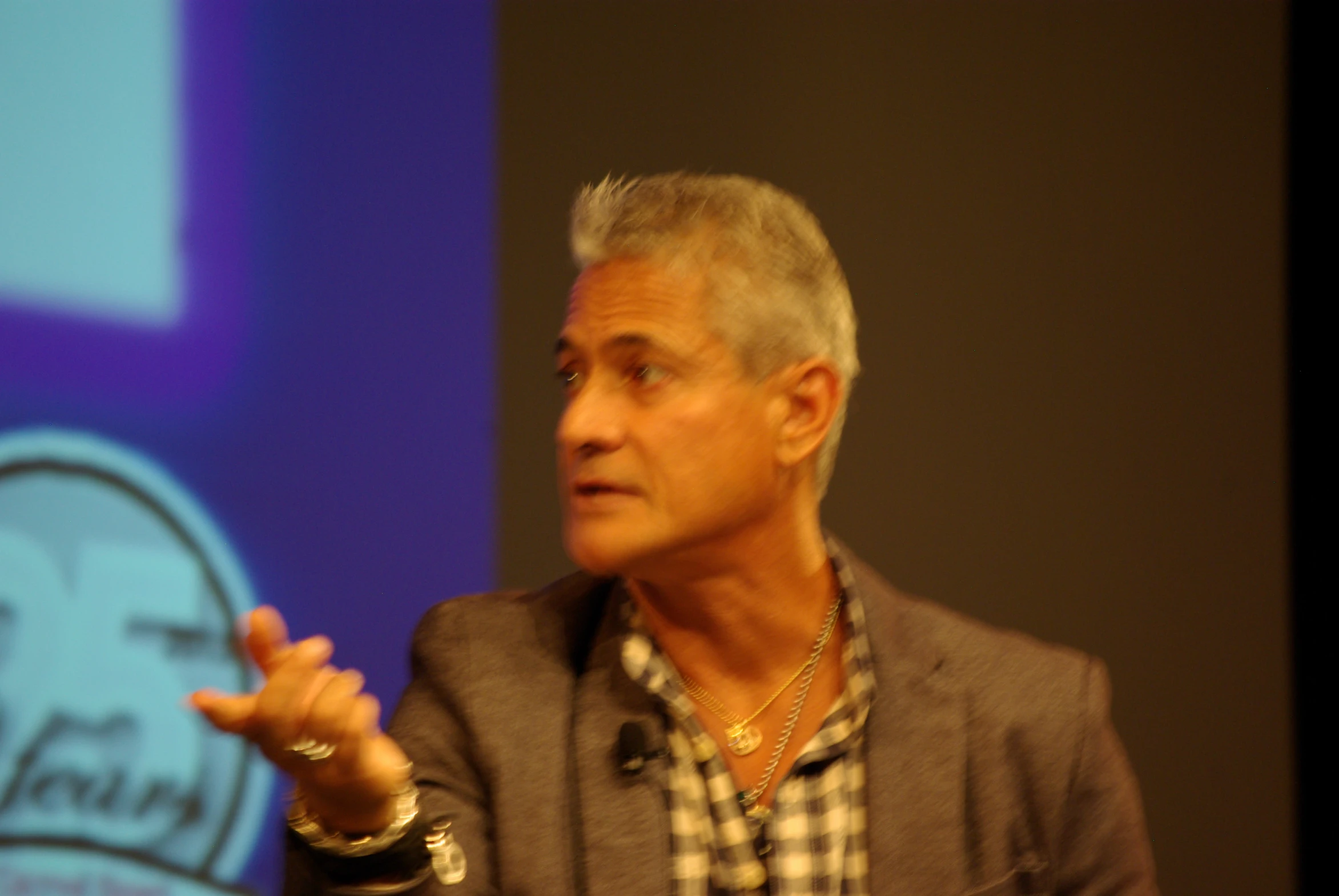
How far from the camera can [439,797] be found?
1.67 m

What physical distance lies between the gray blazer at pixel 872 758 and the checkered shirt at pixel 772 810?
0.03 m

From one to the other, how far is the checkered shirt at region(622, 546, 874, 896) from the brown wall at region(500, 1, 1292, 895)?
1.02 metres

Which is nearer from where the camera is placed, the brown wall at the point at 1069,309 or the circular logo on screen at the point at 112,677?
the circular logo on screen at the point at 112,677

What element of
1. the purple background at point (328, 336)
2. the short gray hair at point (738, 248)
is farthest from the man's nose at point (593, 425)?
the purple background at point (328, 336)

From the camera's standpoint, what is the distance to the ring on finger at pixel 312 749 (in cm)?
131

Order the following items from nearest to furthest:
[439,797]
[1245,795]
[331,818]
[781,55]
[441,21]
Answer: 1. [331,818]
2. [439,797]
3. [441,21]
4. [781,55]
5. [1245,795]

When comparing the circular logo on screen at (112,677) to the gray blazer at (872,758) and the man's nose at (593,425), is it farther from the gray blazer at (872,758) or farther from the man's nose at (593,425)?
the man's nose at (593,425)

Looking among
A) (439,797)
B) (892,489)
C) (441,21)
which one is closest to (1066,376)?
(892,489)

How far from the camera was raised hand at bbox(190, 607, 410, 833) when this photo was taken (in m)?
1.28

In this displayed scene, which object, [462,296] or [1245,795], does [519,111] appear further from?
[1245,795]

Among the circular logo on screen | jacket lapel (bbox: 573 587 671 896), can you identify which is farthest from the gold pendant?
the circular logo on screen

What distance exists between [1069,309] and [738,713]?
146cm

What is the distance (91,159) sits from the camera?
2.11 m

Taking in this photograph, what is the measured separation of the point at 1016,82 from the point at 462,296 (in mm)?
1273
